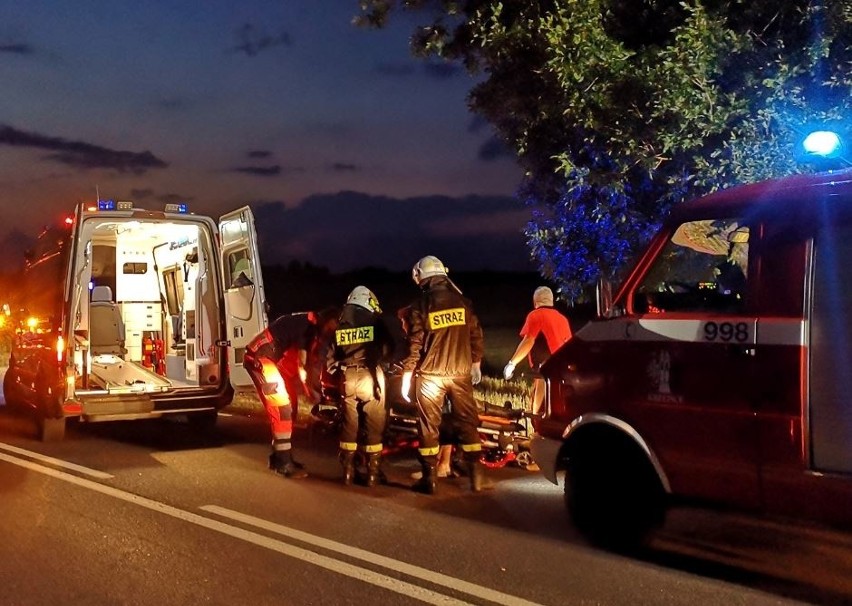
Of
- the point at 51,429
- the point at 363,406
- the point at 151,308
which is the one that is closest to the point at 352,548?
the point at 363,406

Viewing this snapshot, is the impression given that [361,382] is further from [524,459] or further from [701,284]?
[701,284]

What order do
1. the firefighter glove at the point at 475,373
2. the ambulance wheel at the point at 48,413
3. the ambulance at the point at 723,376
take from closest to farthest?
the ambulance at the point at 723,376 → the firefighter glove at the point at 475,373 → the ambulance wheel at the point at 48,413

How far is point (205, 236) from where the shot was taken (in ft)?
32.2

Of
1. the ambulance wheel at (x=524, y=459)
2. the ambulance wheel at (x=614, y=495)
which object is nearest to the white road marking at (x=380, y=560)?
the ambulance wheel at (x=614, y=495)

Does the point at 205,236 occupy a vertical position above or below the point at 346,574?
above

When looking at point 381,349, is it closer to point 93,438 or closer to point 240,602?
point 240,602

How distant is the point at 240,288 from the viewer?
994cm

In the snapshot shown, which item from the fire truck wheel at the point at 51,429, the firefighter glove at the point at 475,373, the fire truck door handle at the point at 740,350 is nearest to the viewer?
the fire truck door handle at the point at 740,350

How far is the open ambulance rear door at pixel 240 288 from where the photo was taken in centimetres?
962

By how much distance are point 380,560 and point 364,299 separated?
8.44 ft

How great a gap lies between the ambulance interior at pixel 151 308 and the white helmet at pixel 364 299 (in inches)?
110

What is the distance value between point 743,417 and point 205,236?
6570 millimetres

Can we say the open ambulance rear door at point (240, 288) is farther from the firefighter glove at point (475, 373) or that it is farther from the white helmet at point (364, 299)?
the firefighter glove at point (475, 373)

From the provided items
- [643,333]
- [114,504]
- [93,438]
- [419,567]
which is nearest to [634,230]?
[643,333]
